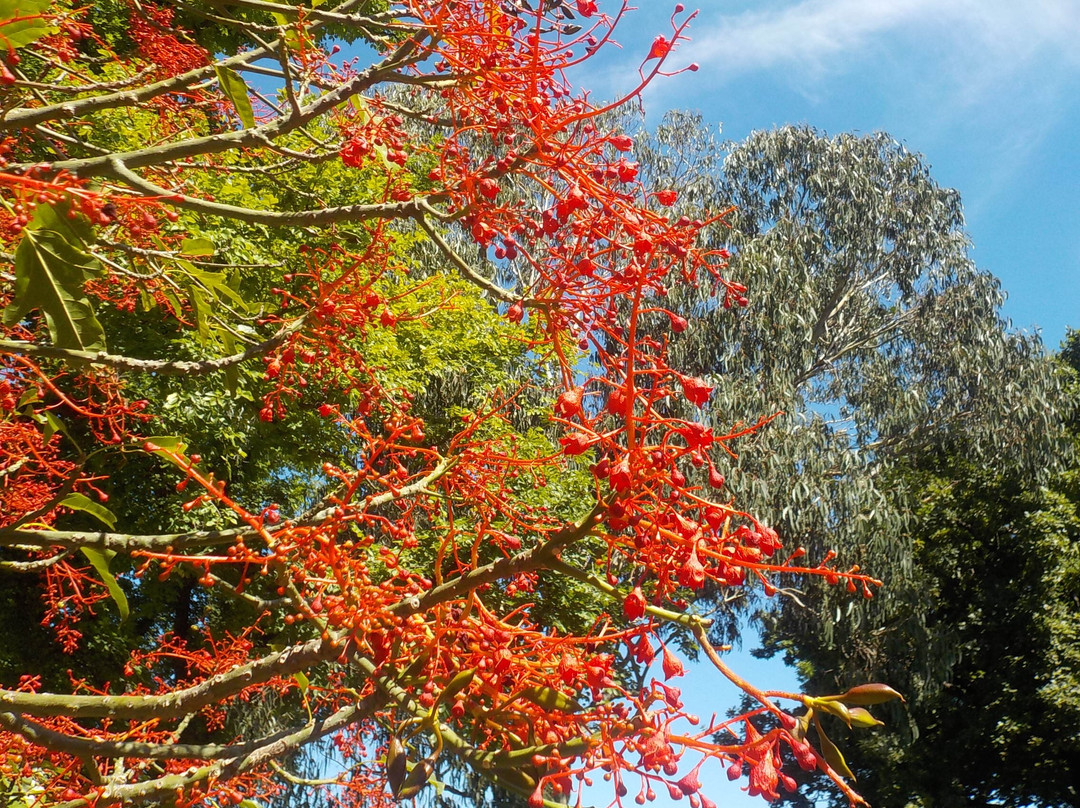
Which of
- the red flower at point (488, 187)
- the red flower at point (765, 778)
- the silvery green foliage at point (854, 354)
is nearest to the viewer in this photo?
the red flower at point (765, 778)

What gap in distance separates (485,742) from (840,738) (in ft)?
45.8

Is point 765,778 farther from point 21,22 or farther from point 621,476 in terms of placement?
point 21,22

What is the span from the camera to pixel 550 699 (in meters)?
1.50

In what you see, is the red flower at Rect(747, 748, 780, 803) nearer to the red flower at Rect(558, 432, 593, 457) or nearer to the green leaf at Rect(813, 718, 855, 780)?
the green leaf at Rect(813, 718, 855, 780)

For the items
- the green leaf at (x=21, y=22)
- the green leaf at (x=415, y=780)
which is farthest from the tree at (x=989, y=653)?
the green leaf at (x=21, y=22)

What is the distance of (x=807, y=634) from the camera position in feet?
43.7

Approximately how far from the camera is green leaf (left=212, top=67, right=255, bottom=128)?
194cm

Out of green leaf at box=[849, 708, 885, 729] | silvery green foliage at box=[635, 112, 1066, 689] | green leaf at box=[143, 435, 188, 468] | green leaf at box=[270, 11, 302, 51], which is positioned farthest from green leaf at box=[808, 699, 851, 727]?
silvery green foliage at box=[635, 112, 1066, 689]

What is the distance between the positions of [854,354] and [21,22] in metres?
14.5

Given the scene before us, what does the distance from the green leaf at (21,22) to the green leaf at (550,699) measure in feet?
4.81

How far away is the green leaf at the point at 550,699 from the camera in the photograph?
1.49 meters

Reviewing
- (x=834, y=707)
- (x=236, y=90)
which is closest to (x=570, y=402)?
(x=834, y=707)

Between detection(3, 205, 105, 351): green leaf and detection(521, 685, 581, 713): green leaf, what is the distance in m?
1.08

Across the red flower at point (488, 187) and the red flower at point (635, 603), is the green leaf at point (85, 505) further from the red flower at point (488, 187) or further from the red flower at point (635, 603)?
the red flower at point (635, 603)
